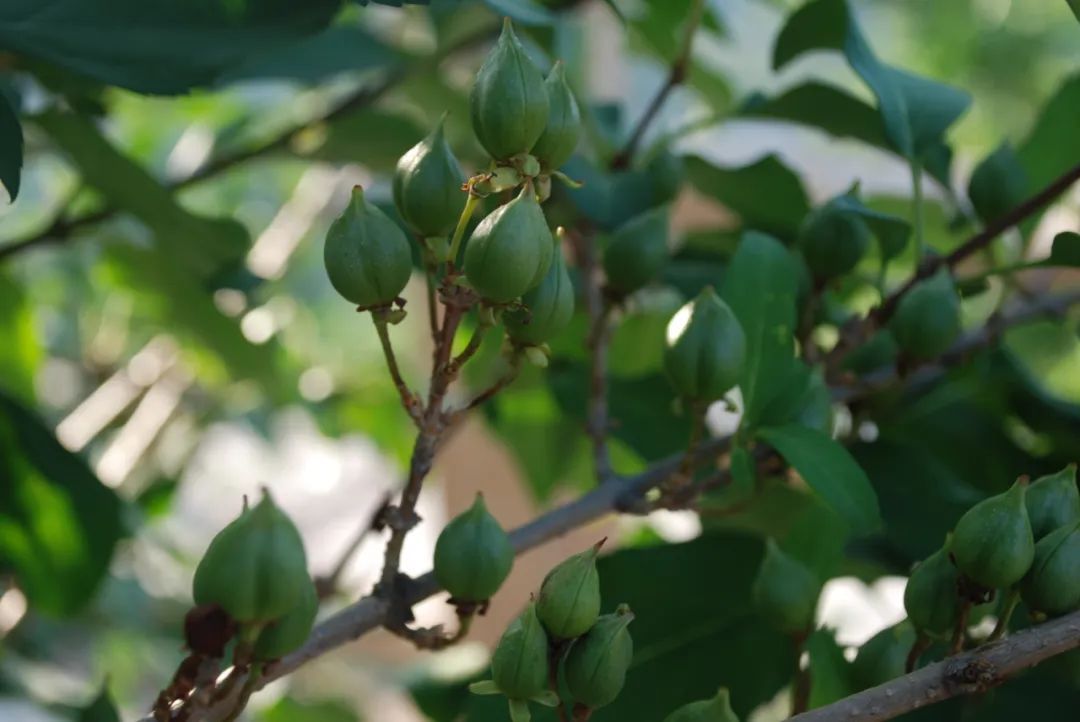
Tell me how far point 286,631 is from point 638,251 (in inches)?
7.9

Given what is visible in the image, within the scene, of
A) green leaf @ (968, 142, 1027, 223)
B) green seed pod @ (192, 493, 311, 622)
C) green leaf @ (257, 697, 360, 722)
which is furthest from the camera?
green leaf @ (257, 697, 360, 722)

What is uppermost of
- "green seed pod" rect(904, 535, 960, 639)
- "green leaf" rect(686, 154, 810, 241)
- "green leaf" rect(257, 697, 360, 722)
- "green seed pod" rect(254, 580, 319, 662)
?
"green seed pod" rect(254, 580, 319, 662)

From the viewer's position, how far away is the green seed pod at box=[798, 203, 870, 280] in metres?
0.39

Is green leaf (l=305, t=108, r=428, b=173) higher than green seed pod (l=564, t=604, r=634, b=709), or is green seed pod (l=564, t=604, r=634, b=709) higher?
green seed pod (l=564, t=604, r=634, b=709)

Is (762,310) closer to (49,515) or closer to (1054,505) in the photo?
(1054,505)

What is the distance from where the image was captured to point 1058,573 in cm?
26

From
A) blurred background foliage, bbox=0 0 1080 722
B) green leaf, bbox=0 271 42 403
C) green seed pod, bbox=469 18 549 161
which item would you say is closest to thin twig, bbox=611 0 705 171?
blurred background foliage, bbox=0 0 1080 722

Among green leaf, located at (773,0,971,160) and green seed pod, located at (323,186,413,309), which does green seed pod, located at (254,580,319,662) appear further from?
green leaf, located at (773,0,971,160)

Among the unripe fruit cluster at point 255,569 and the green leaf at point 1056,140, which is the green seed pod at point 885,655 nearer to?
the unripe fruit cluster at point 255,569

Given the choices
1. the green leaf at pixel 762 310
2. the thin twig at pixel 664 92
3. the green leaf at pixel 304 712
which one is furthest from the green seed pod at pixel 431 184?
the green leaf at pixel 304 712

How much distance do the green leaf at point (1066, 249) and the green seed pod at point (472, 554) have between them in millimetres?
196

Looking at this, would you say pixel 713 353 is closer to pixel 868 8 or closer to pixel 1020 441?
pixel 1020 441

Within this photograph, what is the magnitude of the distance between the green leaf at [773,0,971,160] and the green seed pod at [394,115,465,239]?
0.19 meters

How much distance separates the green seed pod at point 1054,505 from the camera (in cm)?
27
